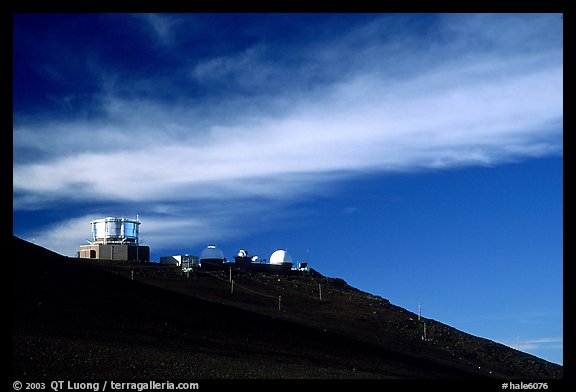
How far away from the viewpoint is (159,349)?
983 inches

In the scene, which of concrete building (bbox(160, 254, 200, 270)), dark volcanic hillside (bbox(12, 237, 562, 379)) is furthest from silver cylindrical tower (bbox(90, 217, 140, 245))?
dark volcanic hillside (bbox(12, 237, 562, 379))

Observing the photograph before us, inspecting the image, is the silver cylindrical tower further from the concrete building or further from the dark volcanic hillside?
the dark volcanic hillside

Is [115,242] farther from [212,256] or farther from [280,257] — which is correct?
[280,257]

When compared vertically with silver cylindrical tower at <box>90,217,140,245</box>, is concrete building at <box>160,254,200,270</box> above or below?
below

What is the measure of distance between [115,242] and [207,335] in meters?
31.7

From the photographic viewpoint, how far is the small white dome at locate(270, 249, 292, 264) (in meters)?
63.8

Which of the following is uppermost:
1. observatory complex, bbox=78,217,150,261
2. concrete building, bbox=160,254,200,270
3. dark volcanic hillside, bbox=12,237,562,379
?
observatory complex, bbox=78,217,150,261

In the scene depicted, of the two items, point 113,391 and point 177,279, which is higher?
point 177,279

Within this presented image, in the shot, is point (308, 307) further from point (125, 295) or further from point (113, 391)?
point (113, 391)

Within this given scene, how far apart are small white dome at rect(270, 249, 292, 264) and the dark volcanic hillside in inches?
530

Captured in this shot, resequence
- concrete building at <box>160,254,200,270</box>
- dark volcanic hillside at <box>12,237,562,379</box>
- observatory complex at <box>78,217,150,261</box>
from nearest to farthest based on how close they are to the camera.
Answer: dark volcanic hillside at <box>12,237,562,379</box>
concrete building at <box>160,254,200,270</box>
observatory complex at <box>78,217,150,261</box>

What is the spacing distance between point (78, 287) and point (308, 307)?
60.7ft
